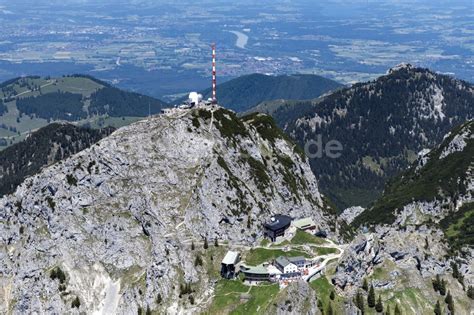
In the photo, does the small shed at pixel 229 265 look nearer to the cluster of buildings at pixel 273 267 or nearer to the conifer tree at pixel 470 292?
the cluster of buildings at pixel 273 267

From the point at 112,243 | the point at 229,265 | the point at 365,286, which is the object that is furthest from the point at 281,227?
the point at 112,243

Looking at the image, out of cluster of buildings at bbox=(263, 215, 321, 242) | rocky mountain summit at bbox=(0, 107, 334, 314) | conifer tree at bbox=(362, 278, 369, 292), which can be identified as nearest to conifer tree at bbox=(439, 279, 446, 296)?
conifer tree at bbox=(362, 278, 369, 292)

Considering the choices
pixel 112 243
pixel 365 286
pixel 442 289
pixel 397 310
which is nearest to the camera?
pixel 397 310

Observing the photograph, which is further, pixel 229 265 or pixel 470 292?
pixel 470 292

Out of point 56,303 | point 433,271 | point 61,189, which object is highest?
point 61,189

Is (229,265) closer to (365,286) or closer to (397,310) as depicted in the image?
(365,286)

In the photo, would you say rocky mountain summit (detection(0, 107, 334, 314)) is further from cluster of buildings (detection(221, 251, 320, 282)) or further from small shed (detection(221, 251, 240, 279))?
cluster of buildings (detection(221, 251, 320, 282))

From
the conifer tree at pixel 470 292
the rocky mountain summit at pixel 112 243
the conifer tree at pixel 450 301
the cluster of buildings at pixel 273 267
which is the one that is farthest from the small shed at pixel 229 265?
the conifer tree at pixel 470 292

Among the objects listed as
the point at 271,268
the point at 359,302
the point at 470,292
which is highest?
the point at 271,268

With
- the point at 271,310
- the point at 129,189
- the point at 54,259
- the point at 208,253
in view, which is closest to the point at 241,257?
the point at 208,253

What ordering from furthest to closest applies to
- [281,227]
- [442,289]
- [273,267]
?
[281,227]
[442,289]
[273,267]

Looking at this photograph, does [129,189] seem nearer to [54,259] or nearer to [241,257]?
[54,259]
